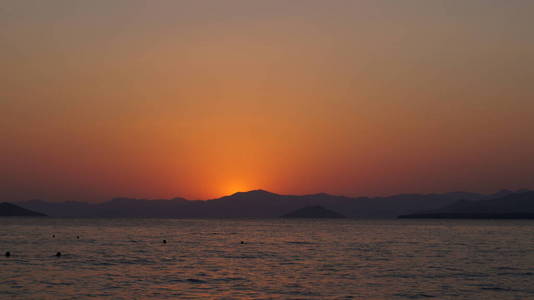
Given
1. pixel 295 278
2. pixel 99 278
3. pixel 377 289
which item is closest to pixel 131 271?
pixel 99 278

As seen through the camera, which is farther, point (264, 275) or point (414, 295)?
point (264, 275)

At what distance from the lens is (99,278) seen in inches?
2181

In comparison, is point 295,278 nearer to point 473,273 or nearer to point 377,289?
point 377,289

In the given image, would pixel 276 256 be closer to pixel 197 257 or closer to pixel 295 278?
pixel 197 257

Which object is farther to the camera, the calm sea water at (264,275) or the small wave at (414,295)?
the calm sea water at (264,275)

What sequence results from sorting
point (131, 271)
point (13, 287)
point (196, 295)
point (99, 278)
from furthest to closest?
point (131, 271) → point (99, 278) → point (13, 287) → point (196, 295)

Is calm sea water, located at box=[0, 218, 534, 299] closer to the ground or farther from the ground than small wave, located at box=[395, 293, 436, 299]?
farther from the ground

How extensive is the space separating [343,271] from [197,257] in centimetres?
2557

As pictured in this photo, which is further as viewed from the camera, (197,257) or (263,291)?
(197,257)

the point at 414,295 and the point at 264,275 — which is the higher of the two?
the point at 264,275

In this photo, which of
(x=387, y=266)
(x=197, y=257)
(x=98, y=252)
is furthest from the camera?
(x=98, y=252)

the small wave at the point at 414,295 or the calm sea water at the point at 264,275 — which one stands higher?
the calm sea water at the point at 264,275

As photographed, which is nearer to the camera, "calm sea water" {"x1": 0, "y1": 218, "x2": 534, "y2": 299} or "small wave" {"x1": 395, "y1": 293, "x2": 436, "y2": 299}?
"small wave" {"x1": 395, "y1": 293, "x2": 436, "y2": 299}

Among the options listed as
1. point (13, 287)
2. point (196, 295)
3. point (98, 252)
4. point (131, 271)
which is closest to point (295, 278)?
point (196, 295)
